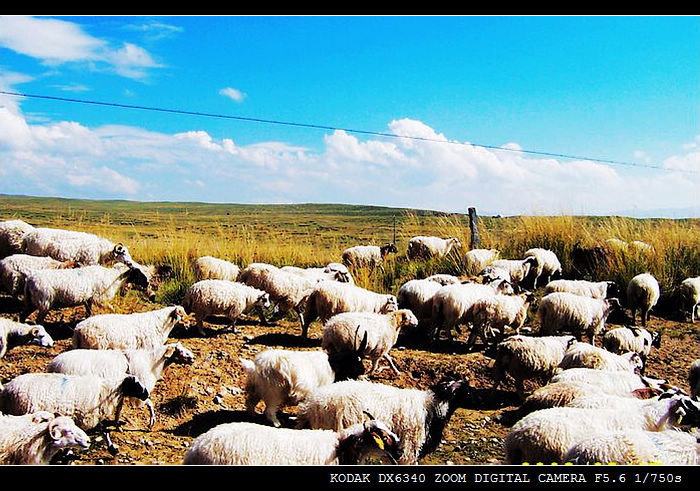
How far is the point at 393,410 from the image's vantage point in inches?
234

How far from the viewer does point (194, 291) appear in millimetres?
9430

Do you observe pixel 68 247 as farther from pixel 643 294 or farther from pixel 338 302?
pixel 643 294

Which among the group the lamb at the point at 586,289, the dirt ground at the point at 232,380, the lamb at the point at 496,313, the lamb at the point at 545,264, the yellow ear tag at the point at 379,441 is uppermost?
the lamb at the point at 545,264

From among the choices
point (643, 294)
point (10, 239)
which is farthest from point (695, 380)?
point (10, 239)

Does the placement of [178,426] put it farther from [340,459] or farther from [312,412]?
[340,459]

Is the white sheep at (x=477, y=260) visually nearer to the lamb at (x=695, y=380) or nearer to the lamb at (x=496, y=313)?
the lamb at (x=496, y=313)

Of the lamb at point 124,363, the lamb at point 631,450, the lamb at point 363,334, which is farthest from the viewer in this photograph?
the lamb at point 363,334

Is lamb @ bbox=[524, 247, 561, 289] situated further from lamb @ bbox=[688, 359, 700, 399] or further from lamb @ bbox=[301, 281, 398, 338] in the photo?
lamb @ bbox=[688, 359, 700, 399]

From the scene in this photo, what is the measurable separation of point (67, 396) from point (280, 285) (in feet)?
17.7

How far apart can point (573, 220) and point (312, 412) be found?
1308 centimetres

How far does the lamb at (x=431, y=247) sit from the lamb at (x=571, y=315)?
20.9 ft

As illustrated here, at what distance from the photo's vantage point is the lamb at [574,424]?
499cm

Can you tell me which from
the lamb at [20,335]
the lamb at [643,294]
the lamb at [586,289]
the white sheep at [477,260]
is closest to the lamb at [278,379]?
the lamb at [20,335]
